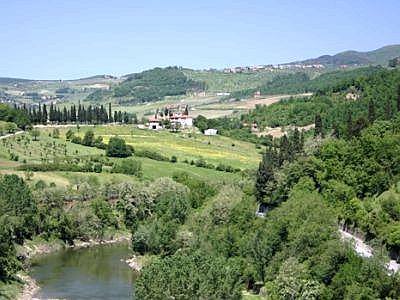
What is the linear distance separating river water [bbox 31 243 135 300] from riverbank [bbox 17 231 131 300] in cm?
92

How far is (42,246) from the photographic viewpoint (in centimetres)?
8769

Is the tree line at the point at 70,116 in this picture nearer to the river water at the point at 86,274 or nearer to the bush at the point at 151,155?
the bush at the point at 151,155

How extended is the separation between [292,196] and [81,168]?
46.9 metres

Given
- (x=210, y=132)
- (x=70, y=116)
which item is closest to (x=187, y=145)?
(x=210, y=132)

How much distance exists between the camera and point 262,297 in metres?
59.1

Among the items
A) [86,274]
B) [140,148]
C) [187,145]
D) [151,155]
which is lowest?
[86,274]

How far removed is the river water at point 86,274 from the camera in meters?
66.1

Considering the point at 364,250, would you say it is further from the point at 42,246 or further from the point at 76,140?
the point at 76,140

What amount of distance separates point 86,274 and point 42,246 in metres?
14.7

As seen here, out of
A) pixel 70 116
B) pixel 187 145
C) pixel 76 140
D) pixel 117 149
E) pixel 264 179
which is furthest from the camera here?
pixel 70 116

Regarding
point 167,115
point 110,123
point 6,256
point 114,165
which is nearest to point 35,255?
point 6,256

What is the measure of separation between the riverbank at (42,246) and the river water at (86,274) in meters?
0.92

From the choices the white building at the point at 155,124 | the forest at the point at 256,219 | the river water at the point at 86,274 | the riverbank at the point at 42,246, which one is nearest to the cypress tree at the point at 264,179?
the forest at the point at 256,219

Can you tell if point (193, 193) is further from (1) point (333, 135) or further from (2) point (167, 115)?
(2) point (167, 115)
